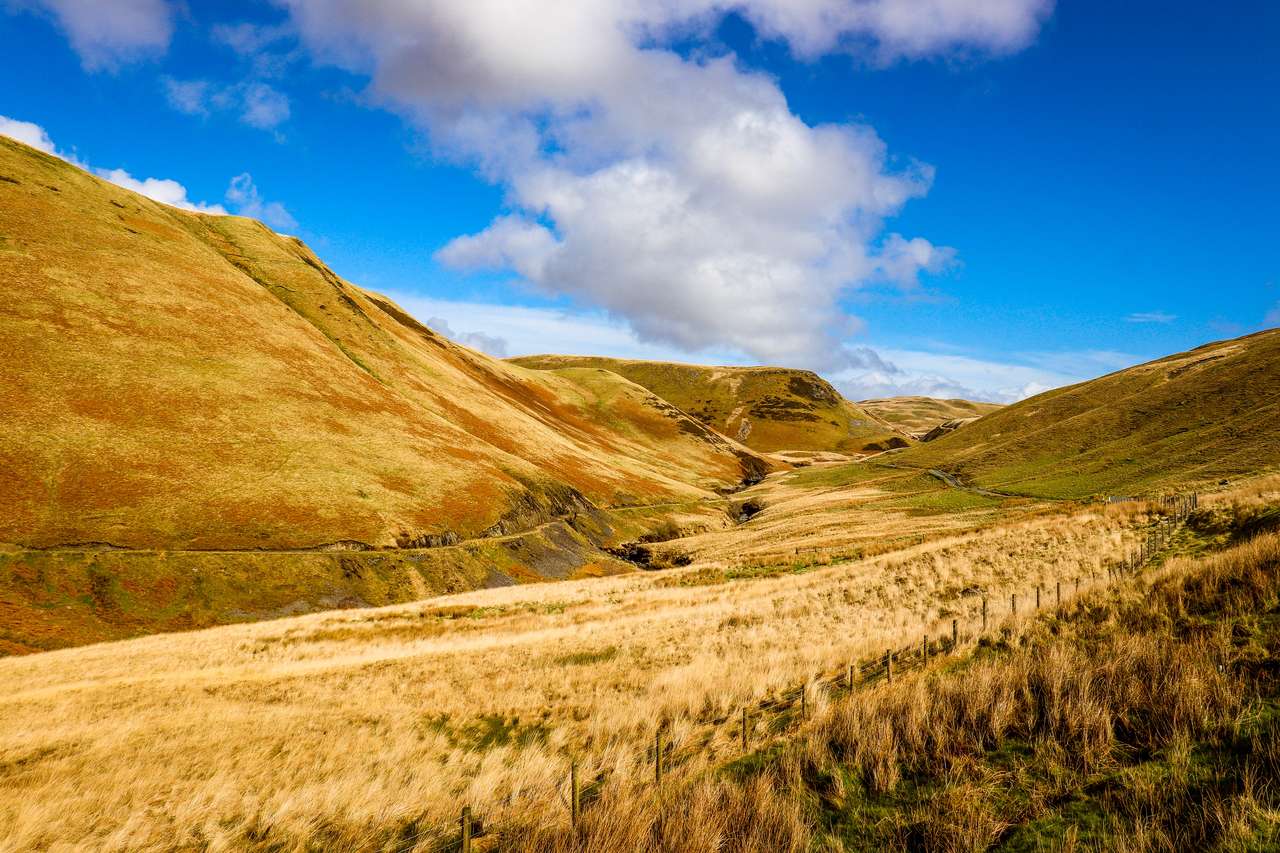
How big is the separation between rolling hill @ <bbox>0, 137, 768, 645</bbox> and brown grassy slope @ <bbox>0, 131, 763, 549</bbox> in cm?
24

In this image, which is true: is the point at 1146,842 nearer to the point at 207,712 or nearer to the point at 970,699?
the point at 970,699

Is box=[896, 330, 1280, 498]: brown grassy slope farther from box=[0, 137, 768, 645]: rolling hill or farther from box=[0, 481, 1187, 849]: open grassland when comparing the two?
box=[0, 137, 768, 645]: rolling hill

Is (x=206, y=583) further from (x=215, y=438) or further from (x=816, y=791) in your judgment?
(x=816, y=791)

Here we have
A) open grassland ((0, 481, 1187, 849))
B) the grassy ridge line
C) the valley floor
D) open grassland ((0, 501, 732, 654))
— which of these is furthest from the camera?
open grassland ((0, 501, 732, 654))

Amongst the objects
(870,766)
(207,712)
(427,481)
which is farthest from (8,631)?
(870,766)

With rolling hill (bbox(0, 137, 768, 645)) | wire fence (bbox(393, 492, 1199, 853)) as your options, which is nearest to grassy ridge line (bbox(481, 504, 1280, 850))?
wire fence (bbox(393, 492, 1199, 853))

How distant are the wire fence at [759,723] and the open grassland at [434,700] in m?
0.18

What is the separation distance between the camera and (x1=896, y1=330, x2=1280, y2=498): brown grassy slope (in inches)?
2360

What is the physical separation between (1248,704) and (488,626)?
107ft

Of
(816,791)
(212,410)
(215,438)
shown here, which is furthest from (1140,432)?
(212,410)

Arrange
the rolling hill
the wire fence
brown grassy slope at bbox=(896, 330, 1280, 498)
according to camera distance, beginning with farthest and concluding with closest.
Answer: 1. brown grassy slope at bbox=(896, 330, 1280, 498)
2. the rolling hill
3. the wire fence

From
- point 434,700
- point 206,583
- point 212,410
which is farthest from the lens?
point 212,410

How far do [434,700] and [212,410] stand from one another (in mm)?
60612

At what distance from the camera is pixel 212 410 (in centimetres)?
6322
